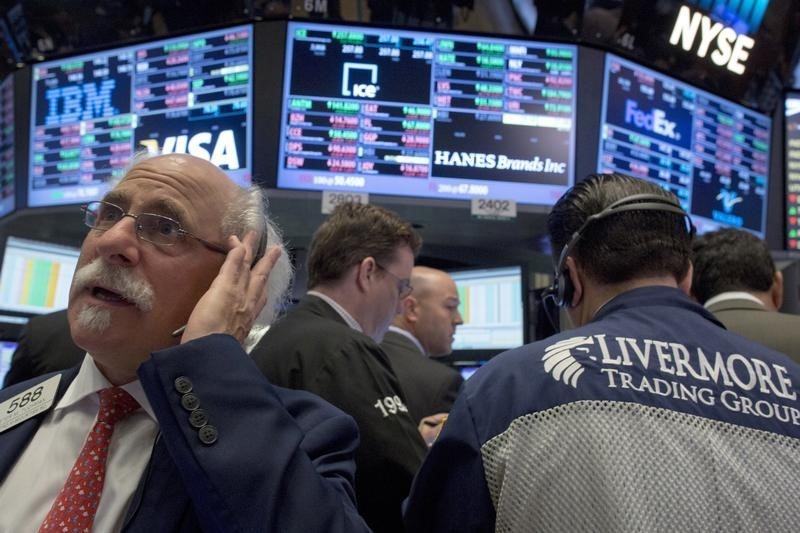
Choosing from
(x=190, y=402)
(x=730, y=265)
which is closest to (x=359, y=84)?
(x=730, y=265)

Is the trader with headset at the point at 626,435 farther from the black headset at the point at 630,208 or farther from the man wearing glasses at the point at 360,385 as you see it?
the man wearing glasses at the point at 360,385

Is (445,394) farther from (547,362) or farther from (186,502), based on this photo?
(186,502)

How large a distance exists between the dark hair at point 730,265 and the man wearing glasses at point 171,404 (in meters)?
1.59

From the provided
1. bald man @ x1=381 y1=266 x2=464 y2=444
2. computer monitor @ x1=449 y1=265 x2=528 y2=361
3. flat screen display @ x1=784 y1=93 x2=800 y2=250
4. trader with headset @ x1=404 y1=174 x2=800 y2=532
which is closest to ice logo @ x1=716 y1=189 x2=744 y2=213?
flat screen display @ x1=784 y1=93 x2=800 y2=250

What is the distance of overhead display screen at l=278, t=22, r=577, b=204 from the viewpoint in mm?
3600

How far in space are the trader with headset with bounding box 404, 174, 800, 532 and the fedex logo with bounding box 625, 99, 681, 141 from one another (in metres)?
2.53

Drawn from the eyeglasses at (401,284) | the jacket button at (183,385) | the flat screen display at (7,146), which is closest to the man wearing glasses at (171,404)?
the jacket button at (183,385)

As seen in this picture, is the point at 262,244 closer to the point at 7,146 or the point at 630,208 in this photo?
the point at 630,208

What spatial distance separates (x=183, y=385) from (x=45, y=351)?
1462 mm

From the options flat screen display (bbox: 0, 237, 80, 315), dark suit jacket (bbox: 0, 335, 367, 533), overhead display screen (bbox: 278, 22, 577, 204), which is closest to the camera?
dark suit jacket (bbox: 0, 335, 367, 533)

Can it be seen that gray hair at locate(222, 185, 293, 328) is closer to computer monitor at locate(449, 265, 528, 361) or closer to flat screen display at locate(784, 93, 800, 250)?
computer monitor at locate(449, 265, 528, 361)

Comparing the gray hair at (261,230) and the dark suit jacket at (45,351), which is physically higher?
the gray hair at (261,230)

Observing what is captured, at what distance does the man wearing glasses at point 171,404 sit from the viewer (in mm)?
1111

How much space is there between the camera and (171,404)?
1.14 m
